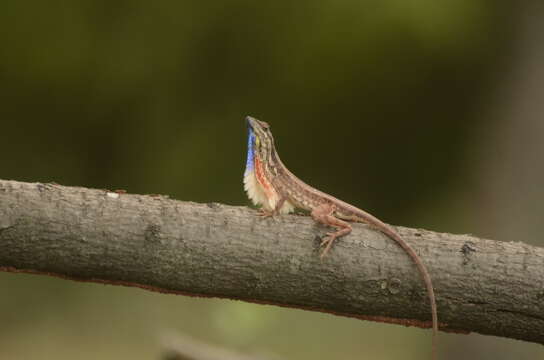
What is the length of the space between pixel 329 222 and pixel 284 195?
1.96 feet

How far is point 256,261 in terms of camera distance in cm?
349

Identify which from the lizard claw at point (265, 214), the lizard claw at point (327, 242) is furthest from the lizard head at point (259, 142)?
the lizard claw at point (327, 242)

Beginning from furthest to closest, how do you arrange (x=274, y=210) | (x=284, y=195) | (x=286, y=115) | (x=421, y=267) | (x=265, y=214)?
1. (x=286, y=115)
2. (x=284, y=195)
3. (x=274, y=210)
4. (x=265, y=214)
5. (x=421, y=267)

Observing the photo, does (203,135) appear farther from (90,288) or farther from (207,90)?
(90,288)

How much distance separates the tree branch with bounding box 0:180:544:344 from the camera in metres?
3.42

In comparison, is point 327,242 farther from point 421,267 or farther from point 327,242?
point 421,267

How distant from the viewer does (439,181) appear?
31.8 ft

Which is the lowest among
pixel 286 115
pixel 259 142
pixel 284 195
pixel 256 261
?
pixel 256 261

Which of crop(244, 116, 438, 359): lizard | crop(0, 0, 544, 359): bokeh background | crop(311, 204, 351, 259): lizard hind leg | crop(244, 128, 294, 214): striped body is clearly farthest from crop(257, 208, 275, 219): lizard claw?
crop(0, 0, 544, 359): bokeh background

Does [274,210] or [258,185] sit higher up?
[258,185]

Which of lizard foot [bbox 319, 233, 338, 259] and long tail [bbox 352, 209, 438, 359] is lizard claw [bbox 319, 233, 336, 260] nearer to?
lizard foot [bbox 319, 233, 338, 259]

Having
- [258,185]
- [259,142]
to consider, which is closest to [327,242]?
[258,185]

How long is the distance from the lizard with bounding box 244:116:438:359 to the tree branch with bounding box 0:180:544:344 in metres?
0.11

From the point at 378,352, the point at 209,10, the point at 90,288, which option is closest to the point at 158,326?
the point at 90,288
